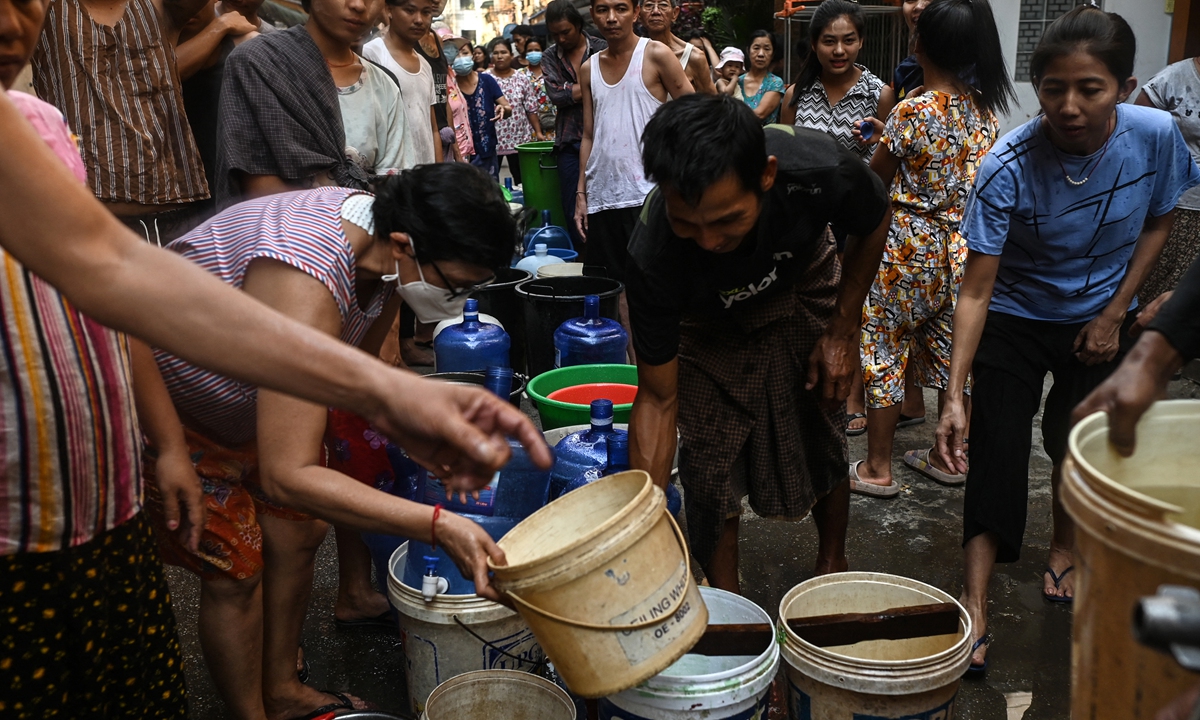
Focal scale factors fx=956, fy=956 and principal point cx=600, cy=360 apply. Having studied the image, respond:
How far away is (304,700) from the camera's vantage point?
2.85 meters

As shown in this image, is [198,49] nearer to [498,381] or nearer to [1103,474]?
[498,381]

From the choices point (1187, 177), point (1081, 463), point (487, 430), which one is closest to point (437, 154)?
point (1187, 177)

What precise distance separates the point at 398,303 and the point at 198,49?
6.76 ft

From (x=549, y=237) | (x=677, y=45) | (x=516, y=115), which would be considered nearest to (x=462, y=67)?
(x=516, y=115)

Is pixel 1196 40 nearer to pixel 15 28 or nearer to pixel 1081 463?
pixel 1081 463

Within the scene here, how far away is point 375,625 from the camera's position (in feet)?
11.3

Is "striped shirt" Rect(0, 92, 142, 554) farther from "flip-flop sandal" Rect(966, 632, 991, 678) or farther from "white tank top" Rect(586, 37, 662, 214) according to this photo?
"white tank top" Rect(586, 37, 662, 214)

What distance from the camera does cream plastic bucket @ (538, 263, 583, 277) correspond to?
5.76 m

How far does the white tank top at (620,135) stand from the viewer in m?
5.62

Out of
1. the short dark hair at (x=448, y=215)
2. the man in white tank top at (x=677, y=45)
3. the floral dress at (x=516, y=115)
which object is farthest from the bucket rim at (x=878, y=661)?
the floral dress at (x=516, y=115)

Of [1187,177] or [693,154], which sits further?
[1187,177]

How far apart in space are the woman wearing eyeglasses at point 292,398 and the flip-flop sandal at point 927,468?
9.04ft

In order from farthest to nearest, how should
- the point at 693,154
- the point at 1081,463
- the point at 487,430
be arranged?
the point at 693,154 < the point at 487,430 < the point at 1081,463

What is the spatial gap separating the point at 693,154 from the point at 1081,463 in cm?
137
